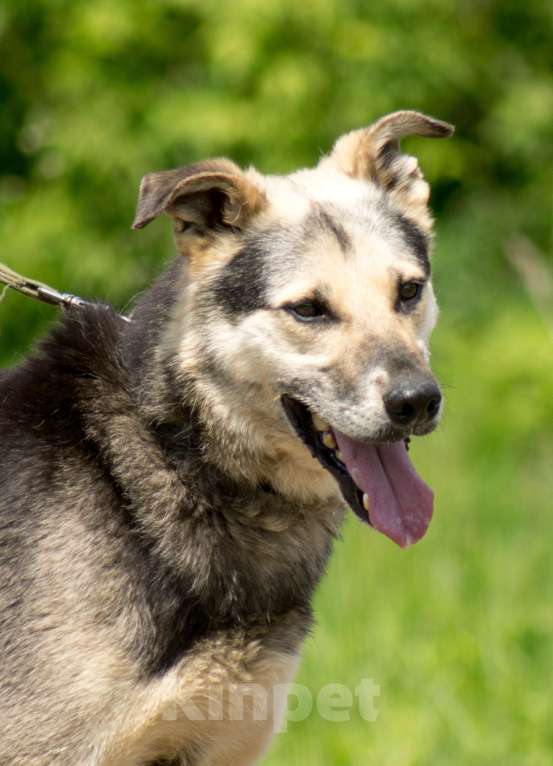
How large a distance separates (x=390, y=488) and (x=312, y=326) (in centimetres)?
47

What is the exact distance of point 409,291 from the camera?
11.6 feet

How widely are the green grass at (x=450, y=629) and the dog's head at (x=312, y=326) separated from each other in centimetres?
62

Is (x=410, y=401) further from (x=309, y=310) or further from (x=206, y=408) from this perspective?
(x=206, y=408)

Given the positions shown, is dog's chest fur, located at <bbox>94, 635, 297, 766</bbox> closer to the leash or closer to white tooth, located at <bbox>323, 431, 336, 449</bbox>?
white tooth, located at <bbox>323, 431, 336, 449</bbox>

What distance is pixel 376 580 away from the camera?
616 cm

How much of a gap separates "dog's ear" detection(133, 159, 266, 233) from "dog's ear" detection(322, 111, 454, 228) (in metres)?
0.41

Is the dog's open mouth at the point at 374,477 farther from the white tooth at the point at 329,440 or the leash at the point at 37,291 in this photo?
the leash at the point at 37,291

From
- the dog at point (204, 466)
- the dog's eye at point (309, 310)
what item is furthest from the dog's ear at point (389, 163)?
the dog's eye at point (309, 310)

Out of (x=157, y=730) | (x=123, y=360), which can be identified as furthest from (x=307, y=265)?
(x=157, y=730)

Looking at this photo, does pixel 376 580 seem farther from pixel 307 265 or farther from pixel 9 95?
pixel 9 95

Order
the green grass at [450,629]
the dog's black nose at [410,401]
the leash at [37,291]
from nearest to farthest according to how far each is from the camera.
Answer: the dog's black nose at [410,401] < the leash at [37,291] < the green grass at [450,629]

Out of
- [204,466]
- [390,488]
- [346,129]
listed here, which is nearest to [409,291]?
[390,488]

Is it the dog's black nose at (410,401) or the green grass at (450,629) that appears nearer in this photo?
the dog's black nose at (410,401)

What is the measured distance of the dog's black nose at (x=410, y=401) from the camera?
321 cm
